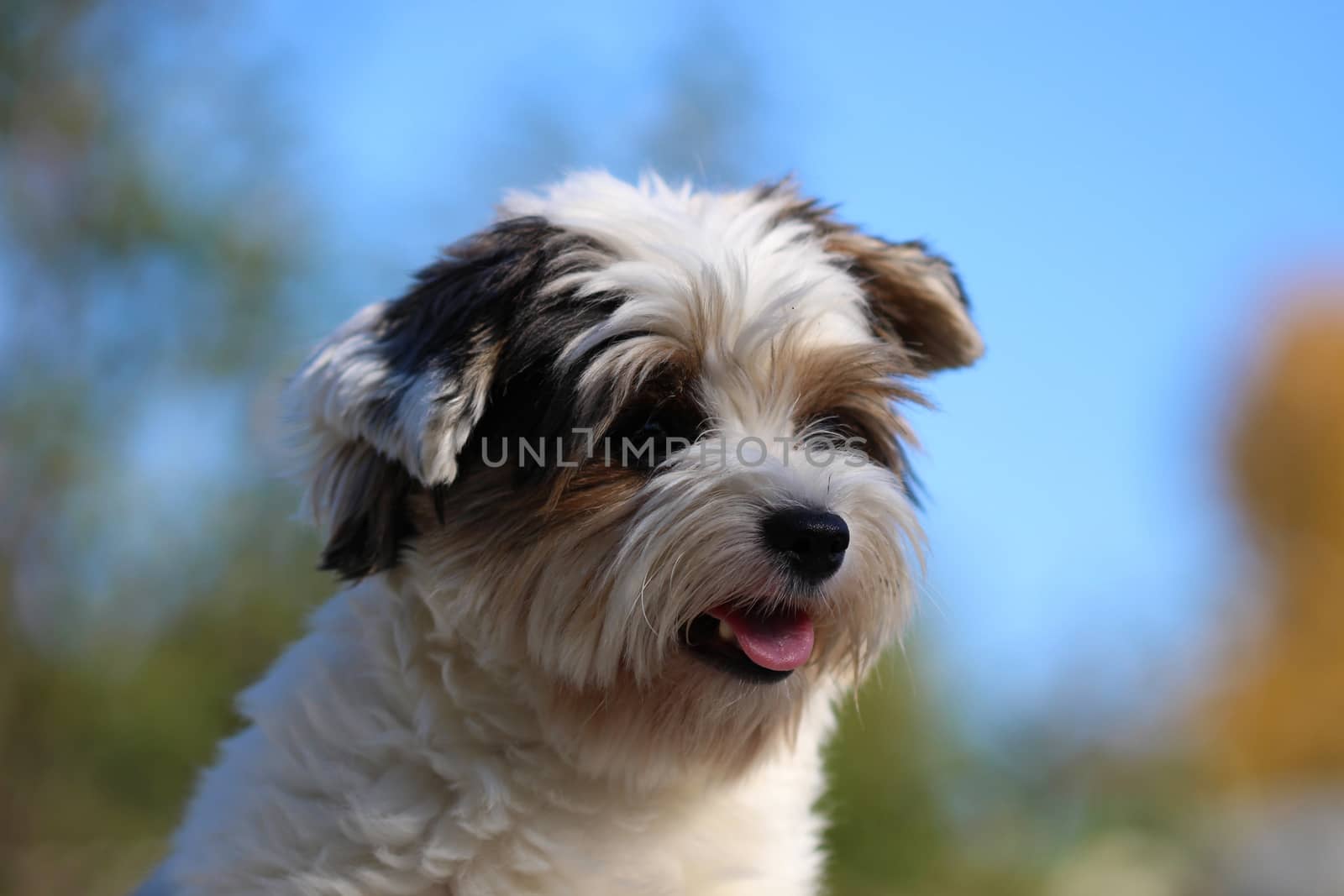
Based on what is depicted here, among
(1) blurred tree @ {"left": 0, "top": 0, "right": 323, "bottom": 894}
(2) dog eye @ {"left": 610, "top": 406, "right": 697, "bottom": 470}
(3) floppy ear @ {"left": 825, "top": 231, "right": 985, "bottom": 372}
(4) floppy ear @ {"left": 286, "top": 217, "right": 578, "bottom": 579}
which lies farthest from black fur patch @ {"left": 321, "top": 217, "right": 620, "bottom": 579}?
(1) blurred tree @ {"left": 0, "top": 0, "right": 323, "bottom": 894}

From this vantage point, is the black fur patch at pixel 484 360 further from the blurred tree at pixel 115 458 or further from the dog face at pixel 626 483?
the blurred tree at pixel 115 458

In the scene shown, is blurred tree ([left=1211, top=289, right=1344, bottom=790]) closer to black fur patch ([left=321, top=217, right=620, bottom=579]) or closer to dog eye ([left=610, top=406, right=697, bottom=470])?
dog eye ([left=610, top=406, right=697, bottom=470])

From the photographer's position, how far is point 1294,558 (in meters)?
27.4

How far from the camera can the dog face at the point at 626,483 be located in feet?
7.46

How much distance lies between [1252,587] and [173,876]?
96.4 feet

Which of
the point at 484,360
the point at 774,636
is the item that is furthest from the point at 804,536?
the point at 484,360

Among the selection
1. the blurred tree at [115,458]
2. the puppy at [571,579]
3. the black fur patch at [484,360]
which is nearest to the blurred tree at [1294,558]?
the blurred tree at [115,458]

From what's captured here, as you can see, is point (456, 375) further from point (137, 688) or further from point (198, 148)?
point (137, 688)

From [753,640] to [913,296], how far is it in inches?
44.2

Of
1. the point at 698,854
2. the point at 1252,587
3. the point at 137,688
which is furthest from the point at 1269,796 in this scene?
the point at 698,854

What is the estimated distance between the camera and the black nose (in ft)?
7.34

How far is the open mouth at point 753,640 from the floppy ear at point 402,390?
0.63m

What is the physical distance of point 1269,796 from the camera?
22.4 m

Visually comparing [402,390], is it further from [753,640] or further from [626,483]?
[753,640]
